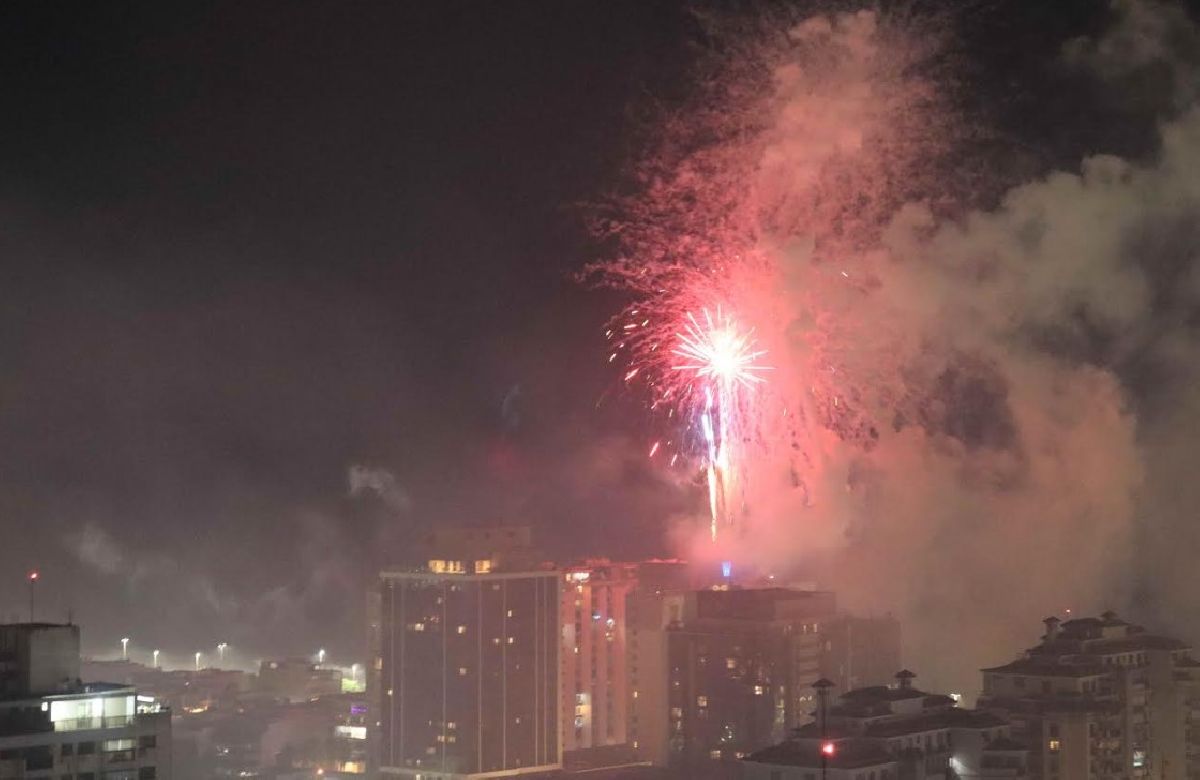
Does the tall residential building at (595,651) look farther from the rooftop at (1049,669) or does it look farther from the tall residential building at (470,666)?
the rooftop at (1049,669)

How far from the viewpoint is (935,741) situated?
21.5 metres

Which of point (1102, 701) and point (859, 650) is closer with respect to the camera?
point (1102, 701)

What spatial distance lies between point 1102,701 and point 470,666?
42.5ft

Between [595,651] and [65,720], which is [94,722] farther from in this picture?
[595,651]

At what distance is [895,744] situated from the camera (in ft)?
68.1

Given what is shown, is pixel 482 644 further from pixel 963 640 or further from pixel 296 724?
pixel 963 640

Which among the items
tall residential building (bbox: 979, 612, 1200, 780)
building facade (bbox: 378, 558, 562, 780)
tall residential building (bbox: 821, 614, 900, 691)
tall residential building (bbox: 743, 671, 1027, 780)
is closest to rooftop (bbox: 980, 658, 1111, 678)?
tall residential building (bbox: 979, 612, 1200, 780)

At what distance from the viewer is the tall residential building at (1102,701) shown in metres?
23.4

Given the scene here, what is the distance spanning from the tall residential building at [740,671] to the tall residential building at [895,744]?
7.23 m

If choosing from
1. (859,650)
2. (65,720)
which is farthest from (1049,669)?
(65,720)

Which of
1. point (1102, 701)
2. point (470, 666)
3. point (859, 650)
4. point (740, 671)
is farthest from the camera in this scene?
point (470, 666)

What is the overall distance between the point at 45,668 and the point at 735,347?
939 centimetres

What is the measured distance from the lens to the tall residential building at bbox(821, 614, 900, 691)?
30.1 metres

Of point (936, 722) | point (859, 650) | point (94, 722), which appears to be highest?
point (859, 650)
